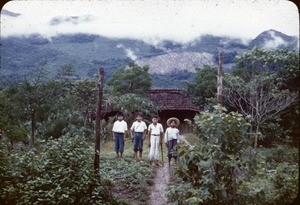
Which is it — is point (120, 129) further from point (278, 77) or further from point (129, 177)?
point (278, 77)

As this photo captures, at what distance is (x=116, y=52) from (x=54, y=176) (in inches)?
865

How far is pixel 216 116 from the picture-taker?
5641 mm

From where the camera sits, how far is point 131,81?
59.3 ft

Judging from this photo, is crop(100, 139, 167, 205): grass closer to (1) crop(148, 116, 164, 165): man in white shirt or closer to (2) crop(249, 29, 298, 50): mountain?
(1) crop(148, 116, 164, 165): man in white shirt

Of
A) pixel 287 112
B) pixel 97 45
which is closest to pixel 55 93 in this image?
pixel 287 112

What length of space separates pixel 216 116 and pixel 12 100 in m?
8.99

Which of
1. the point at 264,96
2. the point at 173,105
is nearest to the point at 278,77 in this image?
the point at 264,96

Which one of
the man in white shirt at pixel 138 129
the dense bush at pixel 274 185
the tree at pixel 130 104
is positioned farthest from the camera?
the tree at pixel 130 104

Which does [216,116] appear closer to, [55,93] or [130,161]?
[130,161]

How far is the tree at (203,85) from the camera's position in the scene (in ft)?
57.0

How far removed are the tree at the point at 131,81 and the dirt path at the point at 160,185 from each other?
8.41m

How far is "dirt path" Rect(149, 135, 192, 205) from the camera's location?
321 inches

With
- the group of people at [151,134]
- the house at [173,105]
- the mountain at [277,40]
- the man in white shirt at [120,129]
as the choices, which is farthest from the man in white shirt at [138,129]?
the house at [173,105]

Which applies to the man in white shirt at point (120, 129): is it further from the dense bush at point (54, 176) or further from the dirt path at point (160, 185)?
the dense bush at point (54, 176)
